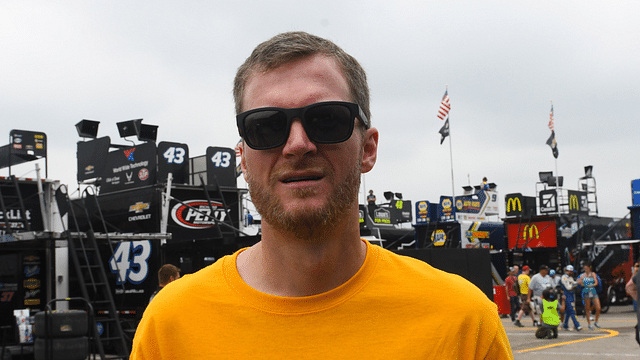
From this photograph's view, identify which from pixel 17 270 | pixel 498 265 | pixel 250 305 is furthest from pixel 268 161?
pixel 498 265

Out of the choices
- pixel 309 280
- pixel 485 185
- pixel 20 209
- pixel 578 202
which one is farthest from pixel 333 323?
pixel 485 185

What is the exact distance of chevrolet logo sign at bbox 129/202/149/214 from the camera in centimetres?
1475

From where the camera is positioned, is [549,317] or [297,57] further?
[549,317]

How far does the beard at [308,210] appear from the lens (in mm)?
1671

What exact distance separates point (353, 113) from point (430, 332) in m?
0.60

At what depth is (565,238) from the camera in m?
26.6

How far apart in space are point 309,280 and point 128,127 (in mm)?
15631

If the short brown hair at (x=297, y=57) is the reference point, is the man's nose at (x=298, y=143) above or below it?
below

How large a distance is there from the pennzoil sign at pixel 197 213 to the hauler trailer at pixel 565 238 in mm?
14898

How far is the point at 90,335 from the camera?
11.8m

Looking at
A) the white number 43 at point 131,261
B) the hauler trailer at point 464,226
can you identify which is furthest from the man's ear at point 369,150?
the hauler trailer at point 464,226

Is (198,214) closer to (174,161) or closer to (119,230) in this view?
(174,161)

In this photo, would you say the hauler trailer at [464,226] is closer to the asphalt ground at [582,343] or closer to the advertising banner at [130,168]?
the asphalt ground at [582,343]

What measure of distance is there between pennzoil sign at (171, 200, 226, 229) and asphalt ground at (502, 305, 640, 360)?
703 centimetres
